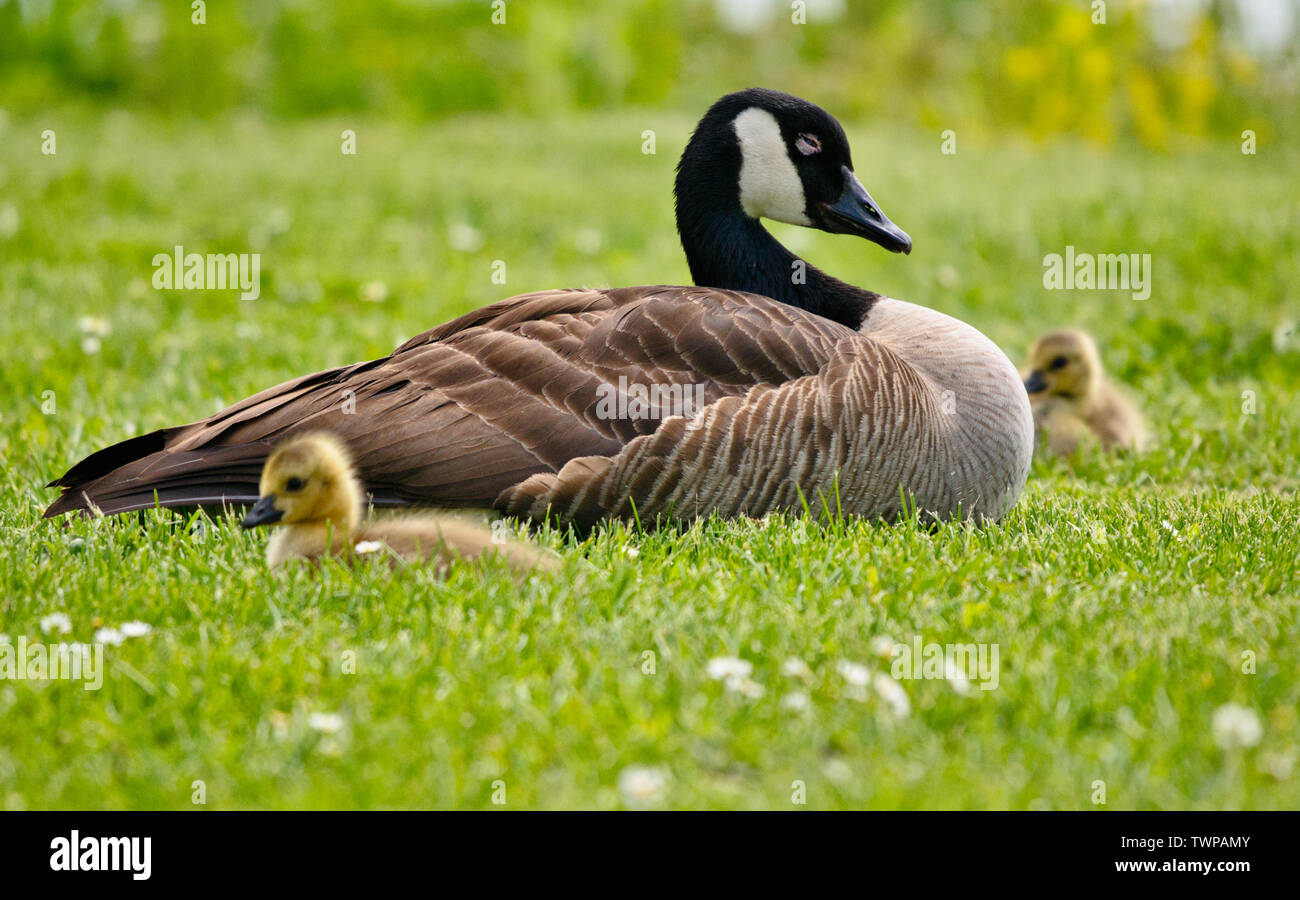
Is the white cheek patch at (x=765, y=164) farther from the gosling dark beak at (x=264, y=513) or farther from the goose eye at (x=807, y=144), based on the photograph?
the gosling dark beak at (x=264, y=513)

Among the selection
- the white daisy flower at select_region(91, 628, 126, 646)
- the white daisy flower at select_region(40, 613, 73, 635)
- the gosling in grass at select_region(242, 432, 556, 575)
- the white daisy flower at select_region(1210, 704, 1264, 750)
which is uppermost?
the gosling in grass at select_region(242, 432, 556, 575)

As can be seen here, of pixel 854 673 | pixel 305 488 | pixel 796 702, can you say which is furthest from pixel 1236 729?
pixel 305 488

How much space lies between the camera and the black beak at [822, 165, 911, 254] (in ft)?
16.6

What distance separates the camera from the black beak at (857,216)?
5.07 m

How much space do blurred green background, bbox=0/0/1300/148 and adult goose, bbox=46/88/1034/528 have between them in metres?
13.3

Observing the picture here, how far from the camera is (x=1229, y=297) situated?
896cm

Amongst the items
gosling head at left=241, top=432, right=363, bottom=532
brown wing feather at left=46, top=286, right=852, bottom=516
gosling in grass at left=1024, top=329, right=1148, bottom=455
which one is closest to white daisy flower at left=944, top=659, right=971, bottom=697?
brown wing feather at left=46, top=286, right=852, bottom=516

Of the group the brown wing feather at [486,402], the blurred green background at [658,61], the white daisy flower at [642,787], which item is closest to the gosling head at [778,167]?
the brown wing feather at [486,402]

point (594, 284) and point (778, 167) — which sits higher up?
point (778, 167)

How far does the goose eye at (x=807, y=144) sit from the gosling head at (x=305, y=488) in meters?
2.29

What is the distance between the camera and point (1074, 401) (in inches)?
255

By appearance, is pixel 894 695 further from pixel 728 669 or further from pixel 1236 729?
pixel 1236 729

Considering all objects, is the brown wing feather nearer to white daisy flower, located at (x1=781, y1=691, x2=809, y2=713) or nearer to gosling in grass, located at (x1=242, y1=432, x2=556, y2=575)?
gosling in grass, located at (x1=242, y1=432, x2=556, y2=575)

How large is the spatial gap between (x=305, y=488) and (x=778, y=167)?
2.38 metres
